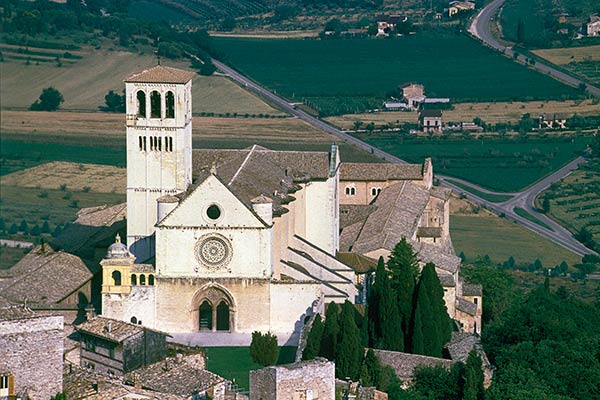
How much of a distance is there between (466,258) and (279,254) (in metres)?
25.3

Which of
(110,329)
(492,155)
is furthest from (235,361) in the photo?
(492,155)

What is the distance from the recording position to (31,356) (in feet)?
170

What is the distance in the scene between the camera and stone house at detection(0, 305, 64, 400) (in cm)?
5119

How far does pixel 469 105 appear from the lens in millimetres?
142000

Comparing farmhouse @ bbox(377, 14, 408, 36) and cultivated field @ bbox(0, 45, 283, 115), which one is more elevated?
farmhouse @ bbox(377, 14, 408, 36)

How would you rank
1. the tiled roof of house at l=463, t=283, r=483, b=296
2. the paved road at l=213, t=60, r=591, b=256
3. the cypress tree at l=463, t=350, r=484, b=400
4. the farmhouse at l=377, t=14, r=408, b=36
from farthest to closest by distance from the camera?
the farmhouse at l=377, t=14, r=408, b=36 < the paved road at l=213, t=60, r=591, b=256 < the tiled roof of house at l=463, t=283, r=483, b=296 < the cypress tree at l=463, t=350, r=484, b=400

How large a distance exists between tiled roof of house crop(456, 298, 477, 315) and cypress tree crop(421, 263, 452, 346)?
4.68 m

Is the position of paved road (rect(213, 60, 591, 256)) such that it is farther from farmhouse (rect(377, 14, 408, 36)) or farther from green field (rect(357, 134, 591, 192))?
farmhouse (rect(377, 14, 408, 36))

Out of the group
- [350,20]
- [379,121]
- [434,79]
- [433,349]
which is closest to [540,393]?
[433,349]

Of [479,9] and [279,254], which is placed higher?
[479,9]

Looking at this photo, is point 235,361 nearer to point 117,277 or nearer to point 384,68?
point 117,277

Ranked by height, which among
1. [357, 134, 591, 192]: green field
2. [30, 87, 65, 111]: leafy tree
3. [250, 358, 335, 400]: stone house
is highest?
[30, 87, 65, 111]: leafy tree

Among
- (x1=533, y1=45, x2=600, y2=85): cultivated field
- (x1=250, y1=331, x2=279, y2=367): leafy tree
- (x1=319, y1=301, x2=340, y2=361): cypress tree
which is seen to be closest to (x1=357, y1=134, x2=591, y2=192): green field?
(x1=533, y1=45, x2=600, y2=85): cultivated field

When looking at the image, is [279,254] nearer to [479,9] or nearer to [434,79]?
[434,79]
